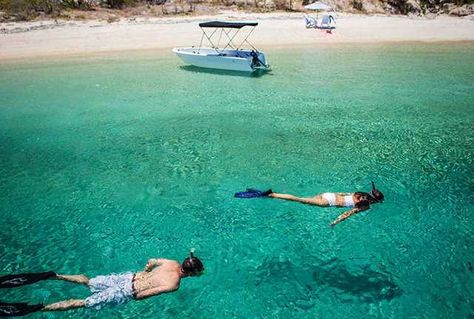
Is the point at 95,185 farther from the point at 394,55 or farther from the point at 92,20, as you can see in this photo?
the point at 92,20

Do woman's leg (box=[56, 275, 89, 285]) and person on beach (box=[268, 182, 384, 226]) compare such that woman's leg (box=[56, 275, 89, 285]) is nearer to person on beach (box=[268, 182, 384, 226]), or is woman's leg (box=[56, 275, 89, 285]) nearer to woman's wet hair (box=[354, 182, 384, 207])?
person on beach (box=[268, 182, 384, 226])

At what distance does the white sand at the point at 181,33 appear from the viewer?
32125 millimetres

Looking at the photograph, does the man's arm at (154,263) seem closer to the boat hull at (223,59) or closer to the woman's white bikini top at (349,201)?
the woman's white bikini top at (349,201)

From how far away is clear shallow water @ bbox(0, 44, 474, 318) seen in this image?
26.2 feet

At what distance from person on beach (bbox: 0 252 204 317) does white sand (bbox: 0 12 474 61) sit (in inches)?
1121

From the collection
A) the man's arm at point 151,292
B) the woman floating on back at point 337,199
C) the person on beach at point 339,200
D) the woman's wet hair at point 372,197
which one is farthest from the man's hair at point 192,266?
the woman's wet hair at point 372,197

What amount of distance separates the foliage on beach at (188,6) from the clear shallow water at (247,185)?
19483 mm

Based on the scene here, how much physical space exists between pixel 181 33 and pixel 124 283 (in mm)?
31472

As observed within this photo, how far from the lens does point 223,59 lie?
2620cm

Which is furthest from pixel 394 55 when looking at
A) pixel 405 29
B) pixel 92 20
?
pixel 92 20

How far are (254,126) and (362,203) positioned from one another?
27.3ft

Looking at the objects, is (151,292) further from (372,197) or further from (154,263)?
(372,197)

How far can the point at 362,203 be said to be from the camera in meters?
9.34

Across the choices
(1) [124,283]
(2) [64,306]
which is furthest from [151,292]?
(2) [64,306]
